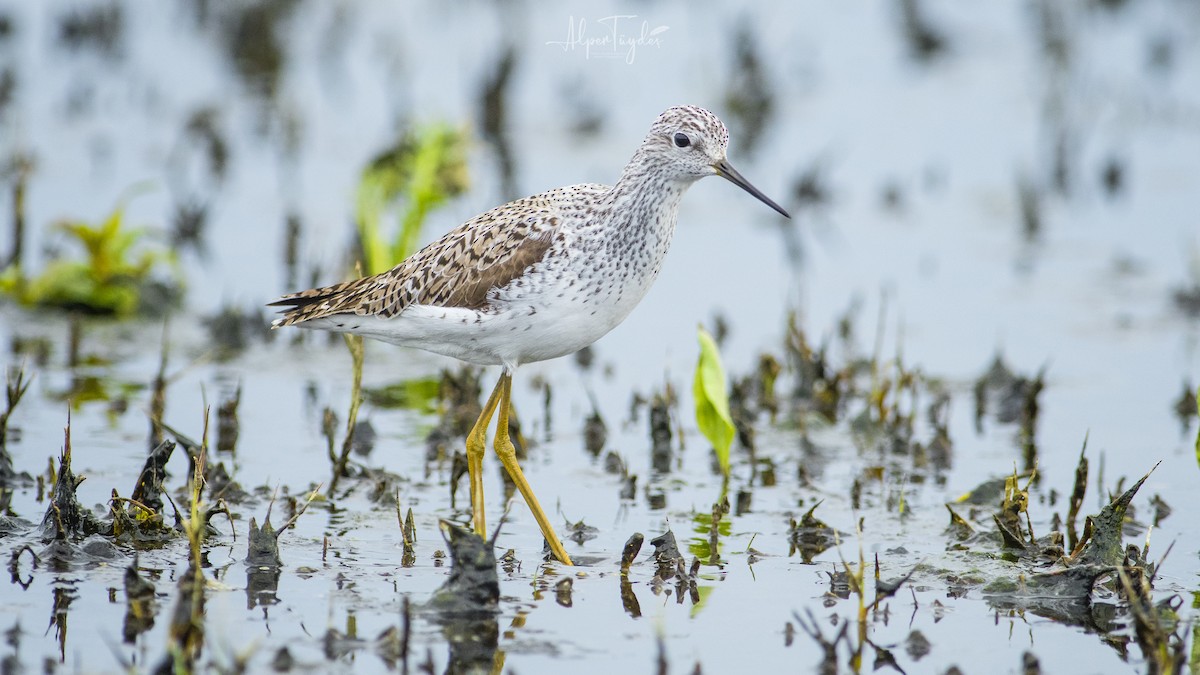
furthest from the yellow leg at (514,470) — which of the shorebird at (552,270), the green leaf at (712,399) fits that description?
the green leaf at (712,399)

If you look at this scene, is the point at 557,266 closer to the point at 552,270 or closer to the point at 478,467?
the point at 552,270

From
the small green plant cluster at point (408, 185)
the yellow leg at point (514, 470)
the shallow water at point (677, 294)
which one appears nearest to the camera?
the shallow water at point (677, 294)

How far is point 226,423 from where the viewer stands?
8.41m

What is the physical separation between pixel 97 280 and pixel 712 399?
4568 millimetres

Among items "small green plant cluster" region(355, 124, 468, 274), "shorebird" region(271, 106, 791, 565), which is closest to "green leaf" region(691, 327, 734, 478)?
"shorebird" region(271, 106, 791, 565)

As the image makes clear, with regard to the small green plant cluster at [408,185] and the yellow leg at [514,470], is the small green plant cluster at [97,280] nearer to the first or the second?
the small green plant cluster at [408,185]

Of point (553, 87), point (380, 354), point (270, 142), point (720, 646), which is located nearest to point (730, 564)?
point (720, 646)

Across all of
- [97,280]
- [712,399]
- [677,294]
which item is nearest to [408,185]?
[677,294]

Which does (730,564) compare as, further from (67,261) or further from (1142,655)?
(67,261)

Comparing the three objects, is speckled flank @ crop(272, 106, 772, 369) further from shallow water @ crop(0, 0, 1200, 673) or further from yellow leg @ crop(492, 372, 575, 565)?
shallow water @ crop(0, 0, 1200, 673)

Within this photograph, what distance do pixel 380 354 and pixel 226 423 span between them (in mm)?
1837

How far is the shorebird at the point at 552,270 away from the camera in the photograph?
6.72 m


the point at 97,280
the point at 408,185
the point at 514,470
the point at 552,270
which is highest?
the point at 408,185

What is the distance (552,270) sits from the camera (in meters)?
6.72
